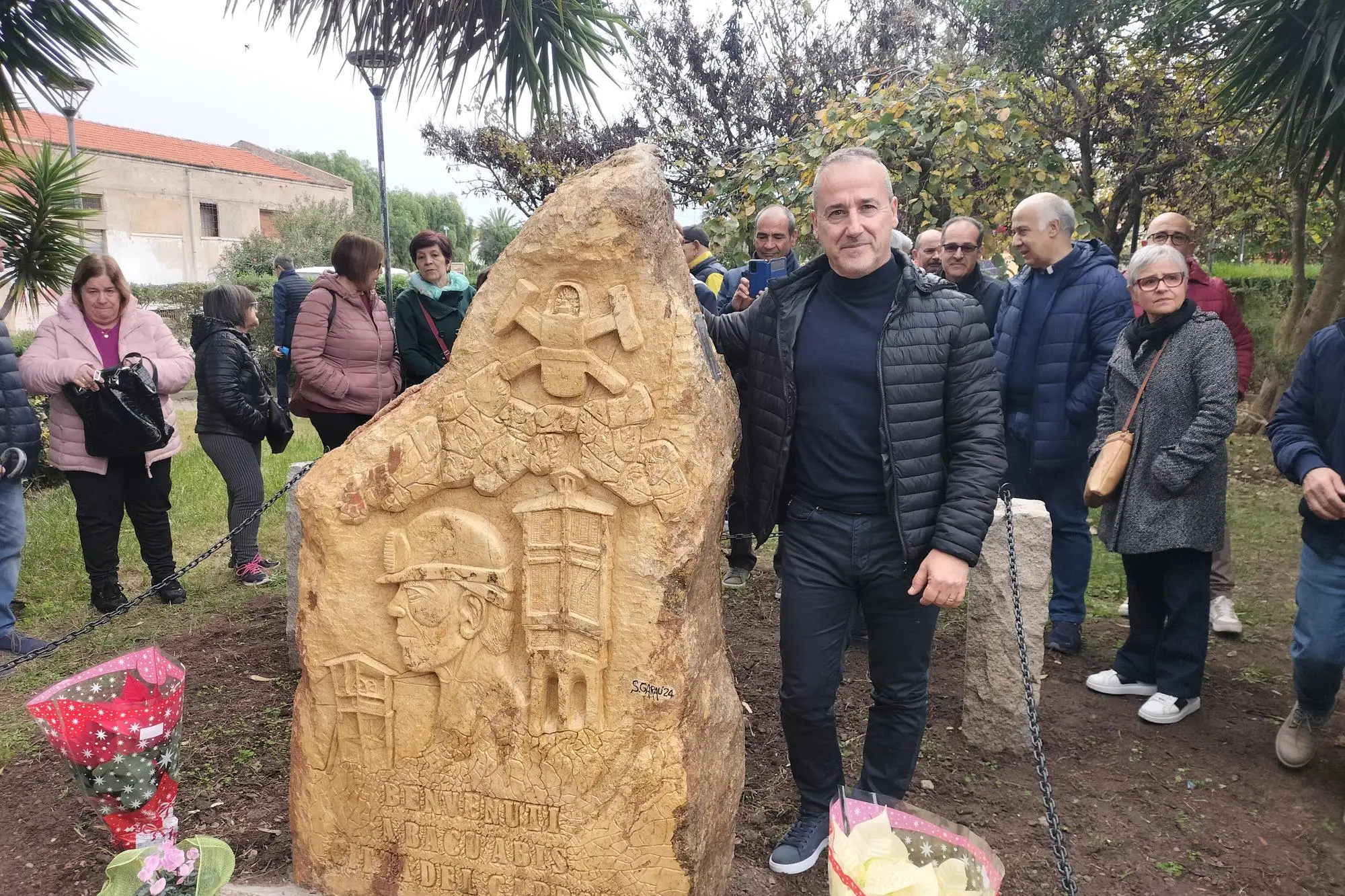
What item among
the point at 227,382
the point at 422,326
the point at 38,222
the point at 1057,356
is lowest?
the point at 227,382

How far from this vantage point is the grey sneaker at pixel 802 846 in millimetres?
2730

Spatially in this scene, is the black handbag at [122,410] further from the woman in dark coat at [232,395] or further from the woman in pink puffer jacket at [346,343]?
the woman in pink puffer jacket at [346,343]

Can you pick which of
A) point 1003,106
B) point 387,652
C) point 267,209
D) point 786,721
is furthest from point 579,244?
point 267,209

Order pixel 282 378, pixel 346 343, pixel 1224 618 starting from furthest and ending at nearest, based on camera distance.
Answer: pixel 282 378 < pixel 346 343 < pixel 1224 618

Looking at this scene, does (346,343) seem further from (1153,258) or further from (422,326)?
(1153,258)

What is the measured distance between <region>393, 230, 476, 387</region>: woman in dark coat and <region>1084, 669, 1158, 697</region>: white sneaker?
3.60m

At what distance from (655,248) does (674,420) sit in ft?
1.60

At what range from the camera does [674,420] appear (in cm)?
244

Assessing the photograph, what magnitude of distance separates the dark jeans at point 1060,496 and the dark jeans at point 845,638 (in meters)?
1.74

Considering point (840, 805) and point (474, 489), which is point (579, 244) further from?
point (840, 805)

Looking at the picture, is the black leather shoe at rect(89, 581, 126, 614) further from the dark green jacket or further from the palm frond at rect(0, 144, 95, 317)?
the palm frond at rect(0, 144, 95, 317)

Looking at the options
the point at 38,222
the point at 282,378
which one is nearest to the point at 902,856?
the point at 38,222

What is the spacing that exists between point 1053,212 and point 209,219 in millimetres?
32896

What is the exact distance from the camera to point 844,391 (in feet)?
8.07
